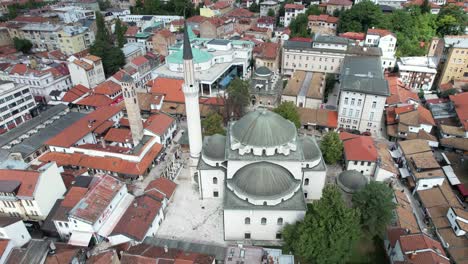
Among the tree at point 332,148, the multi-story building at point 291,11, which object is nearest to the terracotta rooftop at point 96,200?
the tree at point 332,148

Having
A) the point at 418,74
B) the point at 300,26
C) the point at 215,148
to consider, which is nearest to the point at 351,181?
the point at 215,148

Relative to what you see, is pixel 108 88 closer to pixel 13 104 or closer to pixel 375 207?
pixel 13 104

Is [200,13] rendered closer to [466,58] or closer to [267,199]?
[466,58]

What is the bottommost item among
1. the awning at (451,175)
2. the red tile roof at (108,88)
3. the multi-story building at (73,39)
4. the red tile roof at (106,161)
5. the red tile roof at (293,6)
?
the awning at (451,175)

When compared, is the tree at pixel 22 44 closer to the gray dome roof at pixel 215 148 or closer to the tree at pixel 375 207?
the gray dome roof at pixel 215 148

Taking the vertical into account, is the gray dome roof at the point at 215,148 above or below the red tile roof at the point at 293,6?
below

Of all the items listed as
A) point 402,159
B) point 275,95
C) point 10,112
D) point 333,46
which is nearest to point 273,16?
point 333,46
